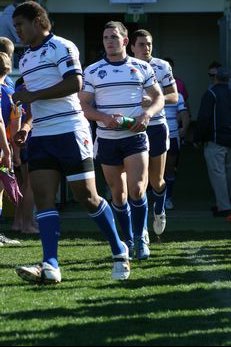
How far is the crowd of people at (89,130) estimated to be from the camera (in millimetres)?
6734

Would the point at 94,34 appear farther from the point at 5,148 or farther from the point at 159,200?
the point at 5,148

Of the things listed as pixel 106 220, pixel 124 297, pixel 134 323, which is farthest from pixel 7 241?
pixel 134 323

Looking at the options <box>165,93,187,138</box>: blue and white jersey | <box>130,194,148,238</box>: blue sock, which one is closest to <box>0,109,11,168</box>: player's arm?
<box>130,194,148,238</box>: blue sock

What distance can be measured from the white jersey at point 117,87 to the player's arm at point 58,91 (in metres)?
0.98

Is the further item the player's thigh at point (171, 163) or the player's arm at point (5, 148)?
the player's thigh at point (171, 163)

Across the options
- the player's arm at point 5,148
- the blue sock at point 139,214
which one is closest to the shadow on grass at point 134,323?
the blue sock at point 139,214

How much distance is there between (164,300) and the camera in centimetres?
627

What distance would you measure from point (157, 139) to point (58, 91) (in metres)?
2.13

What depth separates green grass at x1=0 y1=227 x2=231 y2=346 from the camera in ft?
17.0

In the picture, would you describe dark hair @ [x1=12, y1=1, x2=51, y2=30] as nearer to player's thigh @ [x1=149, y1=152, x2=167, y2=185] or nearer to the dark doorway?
player's thigh @ [x1=149, y1=152, x2=167, y2=185]

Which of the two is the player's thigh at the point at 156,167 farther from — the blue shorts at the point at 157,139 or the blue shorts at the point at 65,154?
the blue shorts at the point at 65,154

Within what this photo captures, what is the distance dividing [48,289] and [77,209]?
18.9 feet

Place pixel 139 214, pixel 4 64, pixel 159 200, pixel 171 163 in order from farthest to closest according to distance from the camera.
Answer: pixel 171 163 → pixel 159 200 → pixel 4 64 → pixel 139 214

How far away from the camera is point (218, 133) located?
11.6 m
